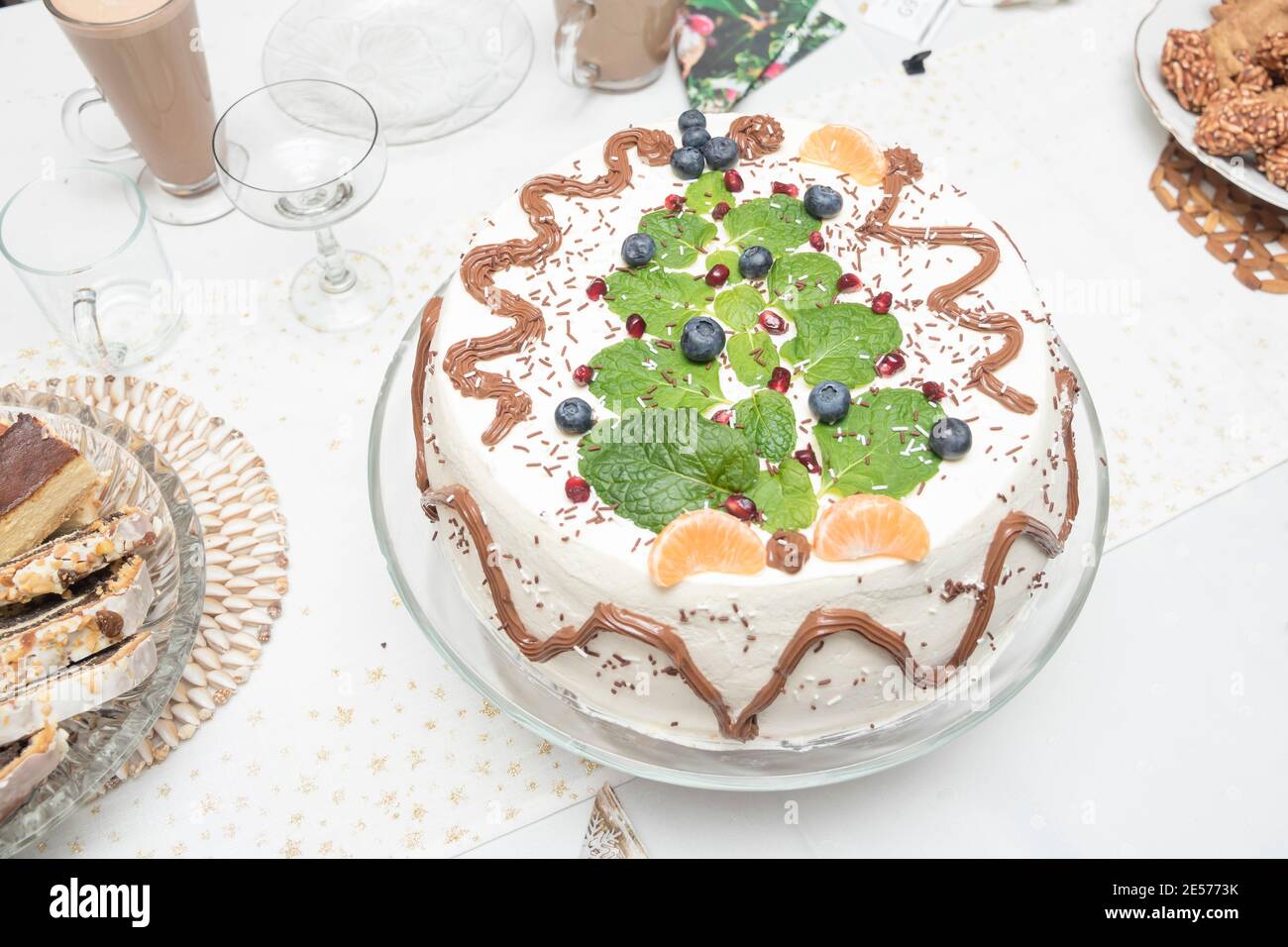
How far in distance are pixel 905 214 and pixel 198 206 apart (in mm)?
1661

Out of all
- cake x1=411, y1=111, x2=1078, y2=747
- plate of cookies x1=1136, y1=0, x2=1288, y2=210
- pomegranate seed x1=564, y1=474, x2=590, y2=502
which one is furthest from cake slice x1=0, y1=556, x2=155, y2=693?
plate of cookies x1=1136, y1=0, x2=1288, y2=210

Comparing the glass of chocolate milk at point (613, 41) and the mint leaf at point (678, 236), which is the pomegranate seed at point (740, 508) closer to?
the mint leaf at point (678, 236)

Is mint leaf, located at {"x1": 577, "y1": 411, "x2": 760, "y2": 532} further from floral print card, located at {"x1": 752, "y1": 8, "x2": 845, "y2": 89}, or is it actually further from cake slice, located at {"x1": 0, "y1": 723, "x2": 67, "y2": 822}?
floral print card, located at {"x1": 752, "y1": 8, "x2": 845, "y2": 89}

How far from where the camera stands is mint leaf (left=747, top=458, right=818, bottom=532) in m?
1.62

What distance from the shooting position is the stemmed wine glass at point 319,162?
94.3 inches

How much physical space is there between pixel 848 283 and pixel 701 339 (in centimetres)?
29

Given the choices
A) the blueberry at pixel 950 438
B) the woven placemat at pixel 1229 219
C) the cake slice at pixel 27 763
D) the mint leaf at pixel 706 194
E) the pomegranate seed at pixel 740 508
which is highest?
the mint leaf at pixel 706 194

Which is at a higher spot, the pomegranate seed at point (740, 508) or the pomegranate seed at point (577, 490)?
the pomegranate seed at point (740, 508)

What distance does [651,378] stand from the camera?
68.5 inches

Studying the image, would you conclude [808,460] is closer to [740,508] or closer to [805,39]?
[740,508]

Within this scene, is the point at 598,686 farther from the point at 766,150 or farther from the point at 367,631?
the point at 766,150

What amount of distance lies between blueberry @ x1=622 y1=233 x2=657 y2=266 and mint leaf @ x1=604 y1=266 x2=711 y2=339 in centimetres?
2

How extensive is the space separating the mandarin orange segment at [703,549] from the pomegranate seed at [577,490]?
0.47ft

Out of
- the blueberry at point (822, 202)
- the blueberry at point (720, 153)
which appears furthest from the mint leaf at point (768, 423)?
the blueberry at point (720, 153)
